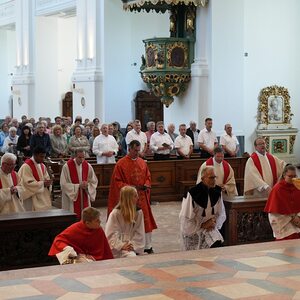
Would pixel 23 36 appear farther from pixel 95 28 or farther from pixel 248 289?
pixel 248 289

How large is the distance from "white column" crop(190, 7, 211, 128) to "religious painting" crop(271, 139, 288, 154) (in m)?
2.26

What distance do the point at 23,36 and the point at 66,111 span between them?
3.40 meters

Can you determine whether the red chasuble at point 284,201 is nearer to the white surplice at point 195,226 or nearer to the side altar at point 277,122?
the white surplice at point 195,226

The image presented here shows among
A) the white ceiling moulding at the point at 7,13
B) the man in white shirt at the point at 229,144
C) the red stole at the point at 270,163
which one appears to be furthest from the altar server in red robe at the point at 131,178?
the white ceiling moulding at the point at 7,13

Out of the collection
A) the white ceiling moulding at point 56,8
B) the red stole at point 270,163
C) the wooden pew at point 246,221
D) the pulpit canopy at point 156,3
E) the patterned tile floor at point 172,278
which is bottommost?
the wooden pew at point 246,221

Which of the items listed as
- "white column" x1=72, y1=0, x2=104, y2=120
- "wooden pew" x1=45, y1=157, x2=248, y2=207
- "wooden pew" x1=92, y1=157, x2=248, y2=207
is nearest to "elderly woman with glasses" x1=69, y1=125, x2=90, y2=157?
"wooden pew" x1=45, y1=157, x2=248, y2=207

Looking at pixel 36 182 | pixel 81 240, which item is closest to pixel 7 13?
pixel 36 182

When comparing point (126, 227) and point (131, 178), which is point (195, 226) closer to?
point (126, 227)

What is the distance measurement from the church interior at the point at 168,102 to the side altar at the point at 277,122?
1.2 inches

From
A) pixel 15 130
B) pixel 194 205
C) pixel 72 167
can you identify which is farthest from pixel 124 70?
pixel 194 205

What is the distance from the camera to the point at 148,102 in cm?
2369

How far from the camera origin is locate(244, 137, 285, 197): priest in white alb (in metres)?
11.3

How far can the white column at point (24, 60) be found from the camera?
92.2 feet

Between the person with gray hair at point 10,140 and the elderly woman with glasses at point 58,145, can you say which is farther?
the person with gray hair at point 10,140
